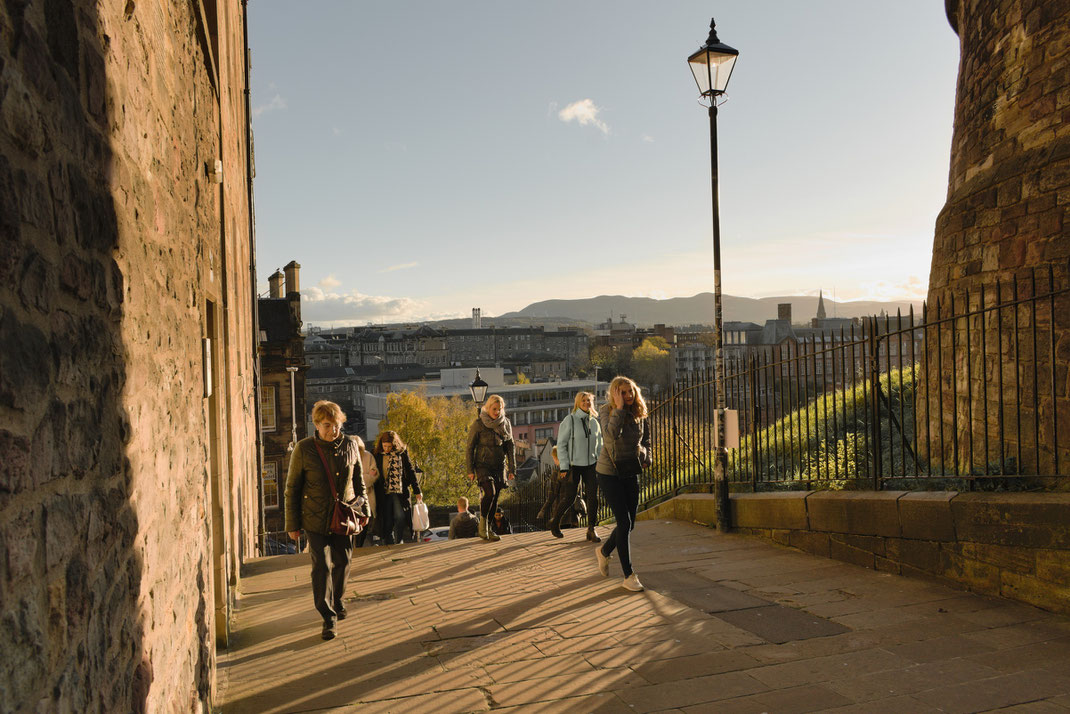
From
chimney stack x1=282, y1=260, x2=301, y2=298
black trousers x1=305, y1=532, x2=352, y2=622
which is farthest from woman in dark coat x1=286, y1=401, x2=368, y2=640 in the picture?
chimney stack x1=282, y1=260, x2=301, y2=298

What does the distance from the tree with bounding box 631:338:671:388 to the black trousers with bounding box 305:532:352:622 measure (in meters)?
107

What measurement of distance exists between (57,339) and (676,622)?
475cm

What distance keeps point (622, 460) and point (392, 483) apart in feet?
11.6

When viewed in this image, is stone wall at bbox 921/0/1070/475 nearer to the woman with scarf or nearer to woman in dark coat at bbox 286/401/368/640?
the woman with scarf

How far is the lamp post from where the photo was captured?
28.8 feet

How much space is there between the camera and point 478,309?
18588cm

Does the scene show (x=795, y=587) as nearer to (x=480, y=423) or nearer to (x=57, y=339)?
(x=480, y=423)

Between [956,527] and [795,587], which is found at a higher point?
[956,527]

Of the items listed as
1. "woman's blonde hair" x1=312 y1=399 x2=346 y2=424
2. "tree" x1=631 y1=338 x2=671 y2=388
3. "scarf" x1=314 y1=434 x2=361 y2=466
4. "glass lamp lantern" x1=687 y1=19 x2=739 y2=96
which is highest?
"glass lamp lantern" x1=687 y1=19 x2=739 y2=96

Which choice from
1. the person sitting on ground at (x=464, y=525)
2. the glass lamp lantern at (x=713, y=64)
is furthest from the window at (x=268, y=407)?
the glass lamp lantern at (x=713, y=64)

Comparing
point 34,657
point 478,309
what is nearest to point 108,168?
point 34,657

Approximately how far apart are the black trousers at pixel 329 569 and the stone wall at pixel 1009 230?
4.82 m

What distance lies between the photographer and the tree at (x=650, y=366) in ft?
380

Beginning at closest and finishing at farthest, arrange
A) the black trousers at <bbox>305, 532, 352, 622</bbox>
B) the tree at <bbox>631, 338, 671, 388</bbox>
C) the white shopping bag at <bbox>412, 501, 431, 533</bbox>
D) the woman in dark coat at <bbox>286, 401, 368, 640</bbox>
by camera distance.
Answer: the black trousers at <bbox>305, 532, 352, 622</bbox> < the woman in dark coat at <bbox>286, 401, 368, 640</bbox> < the white shopping bag at <bbox>412, 501, 431, 533</bbox> < the tree at <bbox>631, 338, 671, 388</bbox>
